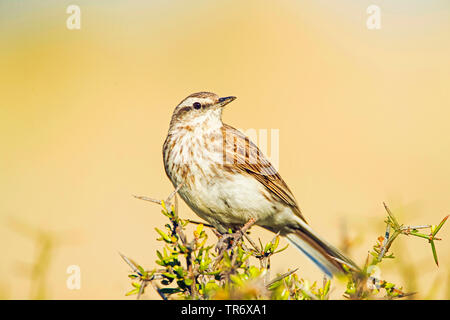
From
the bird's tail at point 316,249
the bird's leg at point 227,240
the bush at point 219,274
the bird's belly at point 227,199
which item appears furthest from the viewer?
the bird's tail at point 316,249

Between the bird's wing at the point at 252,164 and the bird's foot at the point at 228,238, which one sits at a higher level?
the bird's wing at the point at 252,164

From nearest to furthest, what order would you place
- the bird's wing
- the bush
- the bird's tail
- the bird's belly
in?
the bush < the bird's belly < the bird's tail < the bird's wing

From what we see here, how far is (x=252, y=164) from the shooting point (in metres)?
3.94

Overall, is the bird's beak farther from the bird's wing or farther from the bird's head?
the bird's wing

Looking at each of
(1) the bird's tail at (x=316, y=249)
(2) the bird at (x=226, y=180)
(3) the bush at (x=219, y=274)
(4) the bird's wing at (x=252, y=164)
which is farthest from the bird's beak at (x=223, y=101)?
(3) the bush at (x=219, y=274)

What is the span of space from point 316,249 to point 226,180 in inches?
35.0

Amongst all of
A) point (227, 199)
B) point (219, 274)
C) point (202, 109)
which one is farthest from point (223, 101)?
point (219, 274)

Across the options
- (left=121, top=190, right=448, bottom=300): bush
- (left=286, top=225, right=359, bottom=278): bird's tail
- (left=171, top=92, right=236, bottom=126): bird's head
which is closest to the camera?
(left=121, top=190, right=448, bottom=300): bush

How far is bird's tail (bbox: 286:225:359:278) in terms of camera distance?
12.0 ft

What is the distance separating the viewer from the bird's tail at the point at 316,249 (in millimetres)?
3658

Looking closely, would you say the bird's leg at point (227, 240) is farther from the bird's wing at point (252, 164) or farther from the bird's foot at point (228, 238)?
the bird's wing at point (252, 164)

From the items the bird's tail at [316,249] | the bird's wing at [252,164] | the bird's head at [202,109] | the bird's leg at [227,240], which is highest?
the bird's head at [202,109]

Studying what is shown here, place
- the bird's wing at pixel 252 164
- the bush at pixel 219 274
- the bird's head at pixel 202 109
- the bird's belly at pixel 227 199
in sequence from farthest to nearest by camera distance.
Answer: the bird's head at pixel 202 109 < the bird's wing at pixel 252 164 < the bird's belly at pixel 227 199 < the bush at pixel 219 274

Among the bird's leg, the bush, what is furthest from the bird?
the bush
